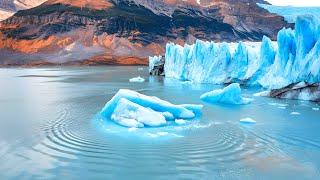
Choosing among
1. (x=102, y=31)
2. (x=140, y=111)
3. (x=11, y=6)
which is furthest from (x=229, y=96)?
(x=11, y=6)

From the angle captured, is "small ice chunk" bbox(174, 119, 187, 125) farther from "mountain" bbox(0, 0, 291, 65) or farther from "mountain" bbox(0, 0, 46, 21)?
"mountain" bbox(0, 0, 46, 21)

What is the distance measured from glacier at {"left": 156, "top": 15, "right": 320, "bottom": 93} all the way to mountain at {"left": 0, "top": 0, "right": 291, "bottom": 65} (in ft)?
143

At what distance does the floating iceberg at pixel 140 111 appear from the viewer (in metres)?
9.40

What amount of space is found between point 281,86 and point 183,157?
419 inches

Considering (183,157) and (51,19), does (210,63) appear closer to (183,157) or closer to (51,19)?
(183,157)

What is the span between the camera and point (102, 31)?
76.2m

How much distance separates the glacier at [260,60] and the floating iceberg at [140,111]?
247 inches

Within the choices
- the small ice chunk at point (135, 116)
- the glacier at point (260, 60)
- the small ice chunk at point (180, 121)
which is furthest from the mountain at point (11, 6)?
the small ice chunk at point (180, 121)

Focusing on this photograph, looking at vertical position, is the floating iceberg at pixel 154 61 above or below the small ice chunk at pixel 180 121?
below

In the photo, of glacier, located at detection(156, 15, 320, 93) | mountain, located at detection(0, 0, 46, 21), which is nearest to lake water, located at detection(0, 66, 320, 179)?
glacier, located at detection(156, 15, 320, 93)

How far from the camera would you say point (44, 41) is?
7469 centimetres

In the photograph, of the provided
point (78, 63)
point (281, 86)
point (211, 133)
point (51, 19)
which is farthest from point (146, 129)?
point (51, 19)

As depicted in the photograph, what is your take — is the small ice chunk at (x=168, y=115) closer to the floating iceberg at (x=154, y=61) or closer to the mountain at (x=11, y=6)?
the floating iceberg at (x=154, y=61)

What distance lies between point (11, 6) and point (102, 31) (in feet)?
116
